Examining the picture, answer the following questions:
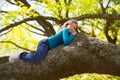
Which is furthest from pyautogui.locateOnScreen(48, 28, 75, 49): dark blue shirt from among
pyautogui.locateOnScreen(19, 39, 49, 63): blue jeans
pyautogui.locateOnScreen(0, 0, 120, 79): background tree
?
pyautogui.locateOnScreen(0, 0, 120, 79): background tree

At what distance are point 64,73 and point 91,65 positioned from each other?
1.75 feet

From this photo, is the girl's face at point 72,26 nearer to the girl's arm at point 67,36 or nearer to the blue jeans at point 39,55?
the girl's arm at point 67,36

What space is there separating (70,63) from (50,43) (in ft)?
1.86

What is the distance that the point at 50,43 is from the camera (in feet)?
17.4

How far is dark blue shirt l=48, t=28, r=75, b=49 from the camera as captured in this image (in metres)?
5.20

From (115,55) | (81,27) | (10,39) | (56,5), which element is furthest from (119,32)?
(115,55)

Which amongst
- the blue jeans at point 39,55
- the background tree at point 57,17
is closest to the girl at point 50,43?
the blue jeans at point 39,55

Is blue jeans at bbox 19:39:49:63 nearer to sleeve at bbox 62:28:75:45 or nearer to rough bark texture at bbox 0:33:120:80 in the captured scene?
rough bark texture at bbox 0:33:120:80

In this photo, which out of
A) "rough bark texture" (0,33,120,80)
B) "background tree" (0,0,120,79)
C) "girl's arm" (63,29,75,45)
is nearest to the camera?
"rough bark texture" (0,33,120,80)

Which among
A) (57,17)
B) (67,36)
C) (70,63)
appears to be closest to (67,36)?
(67,36)

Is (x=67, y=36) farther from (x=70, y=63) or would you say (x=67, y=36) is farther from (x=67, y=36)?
(x=70, y=63)

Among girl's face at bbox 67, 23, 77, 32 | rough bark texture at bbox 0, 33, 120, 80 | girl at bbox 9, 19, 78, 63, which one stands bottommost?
rough bark texture at bbox 0, 33, 120, 80

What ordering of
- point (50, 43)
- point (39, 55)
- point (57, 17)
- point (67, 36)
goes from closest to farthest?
point (39, 55) → point (67, 36) → point (50, 43) → point (57, 17)

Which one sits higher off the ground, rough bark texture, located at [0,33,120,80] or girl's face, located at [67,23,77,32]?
girl's face, located at [67,23,77,32]
